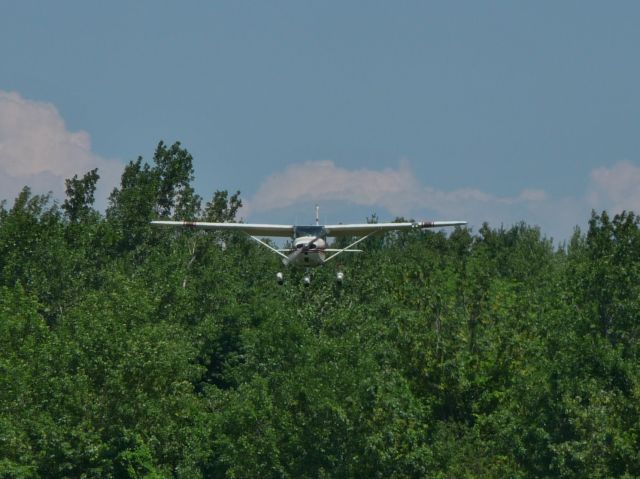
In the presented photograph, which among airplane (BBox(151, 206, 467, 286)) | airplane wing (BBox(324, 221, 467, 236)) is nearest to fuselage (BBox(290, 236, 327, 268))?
airplane (BBox(151, 206, 467, 286))

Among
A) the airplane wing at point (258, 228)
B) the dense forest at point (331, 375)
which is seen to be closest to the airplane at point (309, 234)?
the airplane wing at point (258, 228)

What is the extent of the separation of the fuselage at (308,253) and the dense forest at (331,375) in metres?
6.00

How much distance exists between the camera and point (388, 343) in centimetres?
7312

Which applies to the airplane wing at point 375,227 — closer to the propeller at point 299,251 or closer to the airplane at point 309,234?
the airplane at point 309,234

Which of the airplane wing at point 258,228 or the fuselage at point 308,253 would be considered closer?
the fuselage at point 308,253

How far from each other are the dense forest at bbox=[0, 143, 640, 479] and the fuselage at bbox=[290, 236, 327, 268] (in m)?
6.00

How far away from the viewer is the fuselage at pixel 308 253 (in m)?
61.0

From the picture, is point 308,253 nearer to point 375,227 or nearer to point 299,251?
point 299,251

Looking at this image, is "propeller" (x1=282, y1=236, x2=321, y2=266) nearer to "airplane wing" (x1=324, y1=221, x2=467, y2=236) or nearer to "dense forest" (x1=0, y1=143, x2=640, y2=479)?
"airplane wing" (x1=324, y1=221, x2=467, y2=236)

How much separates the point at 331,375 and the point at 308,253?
24.0 ft

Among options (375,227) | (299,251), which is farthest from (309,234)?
(375,227)

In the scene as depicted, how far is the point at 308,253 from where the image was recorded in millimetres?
61031

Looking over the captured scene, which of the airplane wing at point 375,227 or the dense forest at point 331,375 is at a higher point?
the airplane wing at point 375,227

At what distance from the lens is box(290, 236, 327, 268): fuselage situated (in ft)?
200
